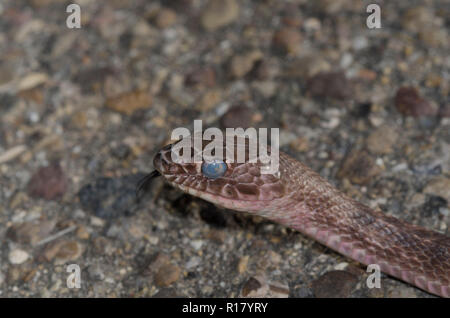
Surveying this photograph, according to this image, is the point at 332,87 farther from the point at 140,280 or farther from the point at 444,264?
the point at 140,280

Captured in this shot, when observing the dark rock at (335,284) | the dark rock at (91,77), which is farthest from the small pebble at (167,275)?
the dark rock at (91,77)

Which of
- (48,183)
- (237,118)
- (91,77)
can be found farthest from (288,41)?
(48,183)

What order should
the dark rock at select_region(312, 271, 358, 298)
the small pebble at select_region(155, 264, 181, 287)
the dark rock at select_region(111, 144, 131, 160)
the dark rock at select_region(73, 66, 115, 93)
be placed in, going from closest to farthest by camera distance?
the dark rock at select_region(312, 271, 358, 298)
the small pebble at select_region(155, 264, 181, 287)
the dark rock at select_region(111, 144, 131, 160)
the dark rock at select_region(73, 66, 115, 93)

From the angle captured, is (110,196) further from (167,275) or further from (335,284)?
(335,284)

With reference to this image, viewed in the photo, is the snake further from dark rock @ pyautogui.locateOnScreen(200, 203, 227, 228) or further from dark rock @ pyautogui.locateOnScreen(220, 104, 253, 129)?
dark rock @ pyautogui.locateOnScreen(220, 104, 253, 129)

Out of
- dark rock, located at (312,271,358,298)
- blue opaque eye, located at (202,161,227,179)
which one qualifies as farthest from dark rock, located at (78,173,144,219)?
dark rock, located at (312,271,358,298)

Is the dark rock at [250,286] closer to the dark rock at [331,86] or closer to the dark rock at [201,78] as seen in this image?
the dark rock at [331,86]
